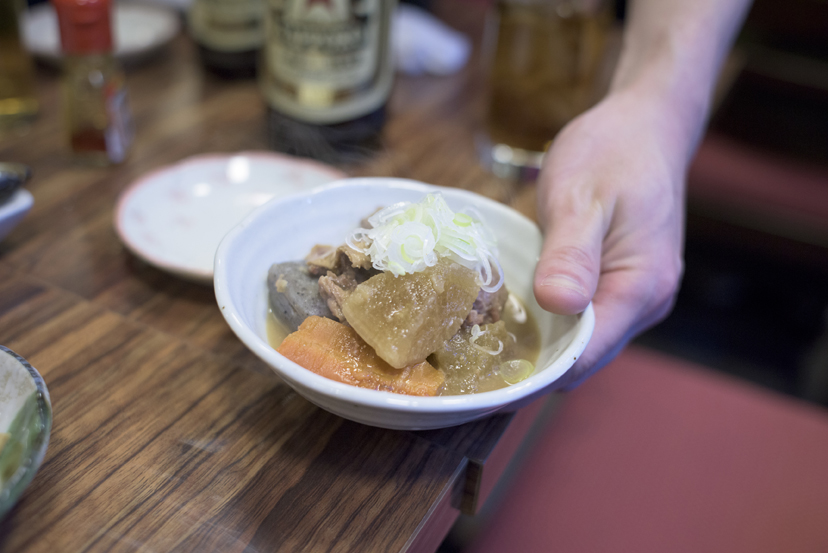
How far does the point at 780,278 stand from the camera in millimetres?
2186

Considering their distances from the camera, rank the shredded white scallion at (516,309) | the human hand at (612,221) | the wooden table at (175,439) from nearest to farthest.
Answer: the wooden table at (175,439) < the human hand at (612,221) < the shredded white scallion at (516,309)

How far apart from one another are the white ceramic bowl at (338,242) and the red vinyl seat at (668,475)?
1.00ft

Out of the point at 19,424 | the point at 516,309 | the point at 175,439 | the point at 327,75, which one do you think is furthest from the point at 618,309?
the point at 327,75

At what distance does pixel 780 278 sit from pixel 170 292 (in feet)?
6.74

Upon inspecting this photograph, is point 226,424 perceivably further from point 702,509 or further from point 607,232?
point 702,509

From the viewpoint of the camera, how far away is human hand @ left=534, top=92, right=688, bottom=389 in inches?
29.9

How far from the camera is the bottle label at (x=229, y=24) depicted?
5.21 ft

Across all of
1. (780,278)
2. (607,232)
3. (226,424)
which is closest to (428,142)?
(607,232)

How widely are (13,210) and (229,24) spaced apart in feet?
2.86

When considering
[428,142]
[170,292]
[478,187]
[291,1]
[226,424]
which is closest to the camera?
[226,424]

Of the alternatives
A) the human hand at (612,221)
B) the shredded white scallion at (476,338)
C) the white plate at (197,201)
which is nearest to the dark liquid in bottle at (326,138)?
the white plate at (197,201)

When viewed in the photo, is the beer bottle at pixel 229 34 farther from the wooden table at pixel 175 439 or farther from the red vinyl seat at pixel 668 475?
the red vinyl seat at pixel 668 475

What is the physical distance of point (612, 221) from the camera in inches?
35.8

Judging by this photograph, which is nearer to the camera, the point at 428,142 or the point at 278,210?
the point at 278,210
